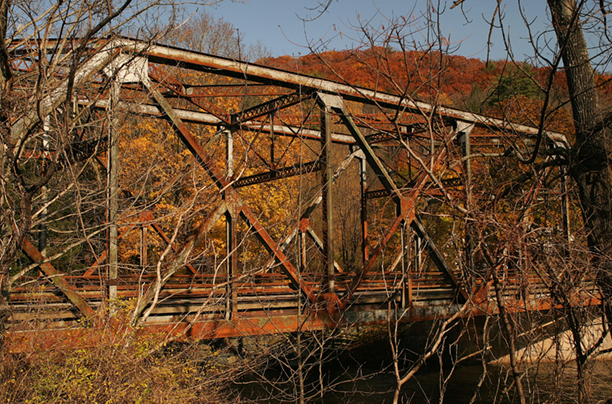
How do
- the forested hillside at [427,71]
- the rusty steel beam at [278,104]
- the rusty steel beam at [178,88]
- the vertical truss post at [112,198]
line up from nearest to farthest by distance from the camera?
the forested hillside at [427,71]
the vertical truss post at [112,198]
the rusty steel beam at [178,88]
the rusty steel beam at [278,104]

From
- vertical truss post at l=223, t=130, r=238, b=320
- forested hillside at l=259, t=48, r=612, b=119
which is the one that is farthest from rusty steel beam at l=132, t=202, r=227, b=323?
forested hillside at l=259, t=48, r=612, b=119

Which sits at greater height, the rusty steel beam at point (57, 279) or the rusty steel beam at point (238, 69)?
the rusty steel beam at point (238, 69)

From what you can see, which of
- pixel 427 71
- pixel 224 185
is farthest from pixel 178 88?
pixel 427 71

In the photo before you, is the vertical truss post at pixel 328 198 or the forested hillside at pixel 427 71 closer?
the forested hillside at pixel 427 71

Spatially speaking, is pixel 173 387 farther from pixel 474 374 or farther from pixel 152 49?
pixel 474 374

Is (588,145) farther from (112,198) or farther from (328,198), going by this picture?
(112,198)

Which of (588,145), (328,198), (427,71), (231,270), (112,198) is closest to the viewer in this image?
(427,71)

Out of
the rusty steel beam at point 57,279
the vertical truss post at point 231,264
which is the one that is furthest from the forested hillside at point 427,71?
the rusty steel beam at point 57,279

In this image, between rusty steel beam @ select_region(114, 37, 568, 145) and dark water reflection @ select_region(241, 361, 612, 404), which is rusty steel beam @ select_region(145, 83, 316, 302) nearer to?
rusty steel beam @ select_region(114, 37, 568, 145)

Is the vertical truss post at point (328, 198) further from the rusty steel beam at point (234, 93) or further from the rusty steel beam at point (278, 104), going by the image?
the rusty steel beam at point (234, 93)

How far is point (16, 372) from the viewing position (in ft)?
20.5

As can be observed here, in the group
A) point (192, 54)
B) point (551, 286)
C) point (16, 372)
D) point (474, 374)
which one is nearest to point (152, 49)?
point (192, 54)

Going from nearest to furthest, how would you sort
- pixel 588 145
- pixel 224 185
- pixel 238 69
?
pixel 588 145
pixel 224 185
pixel 238 69

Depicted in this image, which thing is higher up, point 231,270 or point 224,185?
point 224,185
